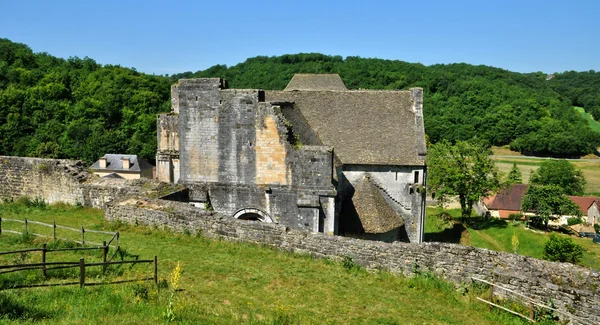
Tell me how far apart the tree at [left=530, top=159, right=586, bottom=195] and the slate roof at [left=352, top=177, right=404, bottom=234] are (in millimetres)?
54368

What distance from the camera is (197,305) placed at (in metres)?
9.14

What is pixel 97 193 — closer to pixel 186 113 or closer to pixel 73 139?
pixel 186 113

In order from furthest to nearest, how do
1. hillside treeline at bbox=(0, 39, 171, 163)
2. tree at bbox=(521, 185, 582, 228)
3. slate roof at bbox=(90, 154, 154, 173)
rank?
hillside treeline at bbox=(0, 39, 171, 163), slate roof at bbox=(90, 154, 154, 173), tree at bbox=(521, 185, 582, 228)

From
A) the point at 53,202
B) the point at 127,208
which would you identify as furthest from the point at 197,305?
the point at 53,202

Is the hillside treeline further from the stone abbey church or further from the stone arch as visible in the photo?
the stone arch

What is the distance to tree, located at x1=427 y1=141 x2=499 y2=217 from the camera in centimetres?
3800

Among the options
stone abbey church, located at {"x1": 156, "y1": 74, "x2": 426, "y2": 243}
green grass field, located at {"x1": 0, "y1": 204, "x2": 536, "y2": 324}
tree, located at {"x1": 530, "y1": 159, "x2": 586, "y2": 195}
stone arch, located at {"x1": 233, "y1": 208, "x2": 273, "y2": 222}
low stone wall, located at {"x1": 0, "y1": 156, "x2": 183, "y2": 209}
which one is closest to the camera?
green grass field, located at {"x1": 0, "y1": 204, "x2": 536, "y2": 324}

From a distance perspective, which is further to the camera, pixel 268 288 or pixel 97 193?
pixel 97 193

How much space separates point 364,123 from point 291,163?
25.9ft

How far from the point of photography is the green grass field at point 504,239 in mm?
33000

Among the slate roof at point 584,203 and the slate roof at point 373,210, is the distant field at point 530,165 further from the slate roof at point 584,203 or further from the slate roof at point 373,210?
the slate roof at point 373,210

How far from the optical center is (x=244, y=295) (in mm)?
10289

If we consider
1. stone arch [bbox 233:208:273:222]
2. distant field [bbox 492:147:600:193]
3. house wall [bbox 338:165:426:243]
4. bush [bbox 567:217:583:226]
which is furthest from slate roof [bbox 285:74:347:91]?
distant field [bbox 492:147:600:193]

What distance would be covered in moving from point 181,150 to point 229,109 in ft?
9.84
